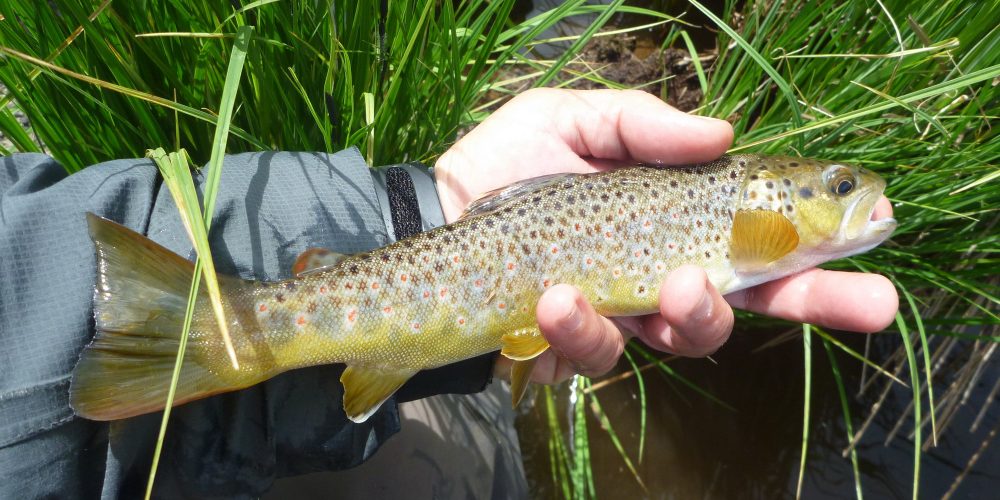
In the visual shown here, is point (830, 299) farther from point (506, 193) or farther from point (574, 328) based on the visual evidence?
point (506, 193)

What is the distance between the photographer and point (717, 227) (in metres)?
2.39

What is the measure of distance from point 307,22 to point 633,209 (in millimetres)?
1353

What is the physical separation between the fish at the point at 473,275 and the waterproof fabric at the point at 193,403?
162mm

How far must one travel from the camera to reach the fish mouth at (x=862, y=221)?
2395 millimetres

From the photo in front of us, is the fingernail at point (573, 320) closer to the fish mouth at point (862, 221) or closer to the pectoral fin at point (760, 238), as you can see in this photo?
the pectoral fin at point (760, 238)

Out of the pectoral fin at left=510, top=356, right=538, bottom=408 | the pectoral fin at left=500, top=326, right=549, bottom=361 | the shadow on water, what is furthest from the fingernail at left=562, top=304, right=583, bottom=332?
the shadow on water

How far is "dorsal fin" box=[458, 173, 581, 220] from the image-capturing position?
7.44 ft

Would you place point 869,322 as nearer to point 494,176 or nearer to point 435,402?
point 494,176

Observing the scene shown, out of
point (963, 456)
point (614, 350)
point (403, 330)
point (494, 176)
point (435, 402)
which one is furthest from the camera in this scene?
point (963, 456)

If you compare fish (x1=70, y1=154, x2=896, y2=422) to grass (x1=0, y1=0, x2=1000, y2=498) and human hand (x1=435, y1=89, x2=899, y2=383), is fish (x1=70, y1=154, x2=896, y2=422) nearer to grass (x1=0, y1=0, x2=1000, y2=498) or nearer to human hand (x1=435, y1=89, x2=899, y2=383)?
human hand (x1=435, y1=89, x2=899, y2=383)

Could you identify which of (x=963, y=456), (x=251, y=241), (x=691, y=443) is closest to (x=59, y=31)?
(x=251, y=241)

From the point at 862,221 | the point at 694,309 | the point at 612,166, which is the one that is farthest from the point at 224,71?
the point at 862,221

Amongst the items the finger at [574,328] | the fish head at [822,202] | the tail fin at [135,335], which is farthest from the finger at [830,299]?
the tail fin at [135,335]

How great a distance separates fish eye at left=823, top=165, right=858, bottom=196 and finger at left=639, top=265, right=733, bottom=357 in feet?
2.20
